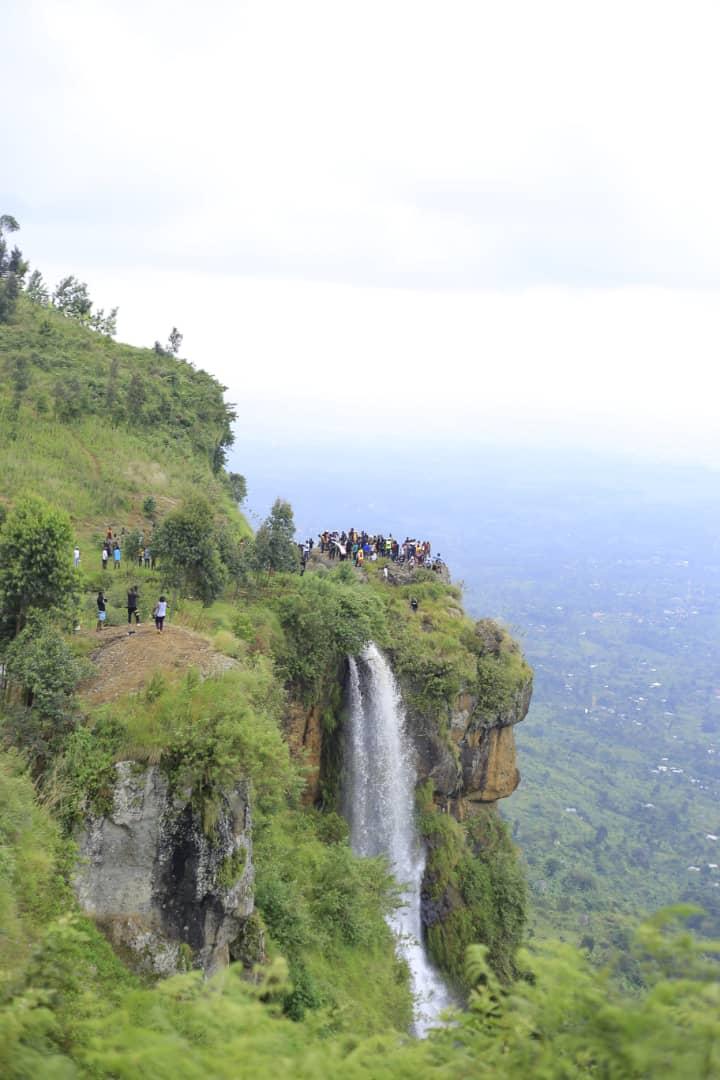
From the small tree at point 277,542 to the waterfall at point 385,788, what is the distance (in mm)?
4776

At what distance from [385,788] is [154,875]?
15227mm

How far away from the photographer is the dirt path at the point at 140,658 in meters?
16.6

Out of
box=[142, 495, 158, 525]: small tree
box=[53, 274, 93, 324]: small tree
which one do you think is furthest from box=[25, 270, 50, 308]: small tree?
box=[142, 495, 158, 525]: small tree

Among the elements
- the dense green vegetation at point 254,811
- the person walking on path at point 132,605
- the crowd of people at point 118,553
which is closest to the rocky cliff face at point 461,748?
the dense green vegetation at point 254,811

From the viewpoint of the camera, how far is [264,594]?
27406mm

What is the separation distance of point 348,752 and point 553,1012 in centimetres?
2269

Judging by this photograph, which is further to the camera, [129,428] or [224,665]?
[129,428]

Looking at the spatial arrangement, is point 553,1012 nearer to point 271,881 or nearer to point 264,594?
point 271,881

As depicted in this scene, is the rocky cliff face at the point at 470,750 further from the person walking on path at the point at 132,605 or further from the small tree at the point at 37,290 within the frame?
the small tree at the point at 37,290

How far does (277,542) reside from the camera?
2805cm

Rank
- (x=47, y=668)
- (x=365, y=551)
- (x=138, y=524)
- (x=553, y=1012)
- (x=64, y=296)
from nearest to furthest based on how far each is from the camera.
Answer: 1. (x=553, y=1012)
2. (x=47, y=668)
3. (x=138, y=524)
4. (x=365, y=551)
5. (x=64, y=296)

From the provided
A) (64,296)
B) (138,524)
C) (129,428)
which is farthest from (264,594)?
(64,296)

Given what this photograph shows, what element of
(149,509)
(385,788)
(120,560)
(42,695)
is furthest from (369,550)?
(42,695)

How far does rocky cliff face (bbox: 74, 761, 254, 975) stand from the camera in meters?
13.7
